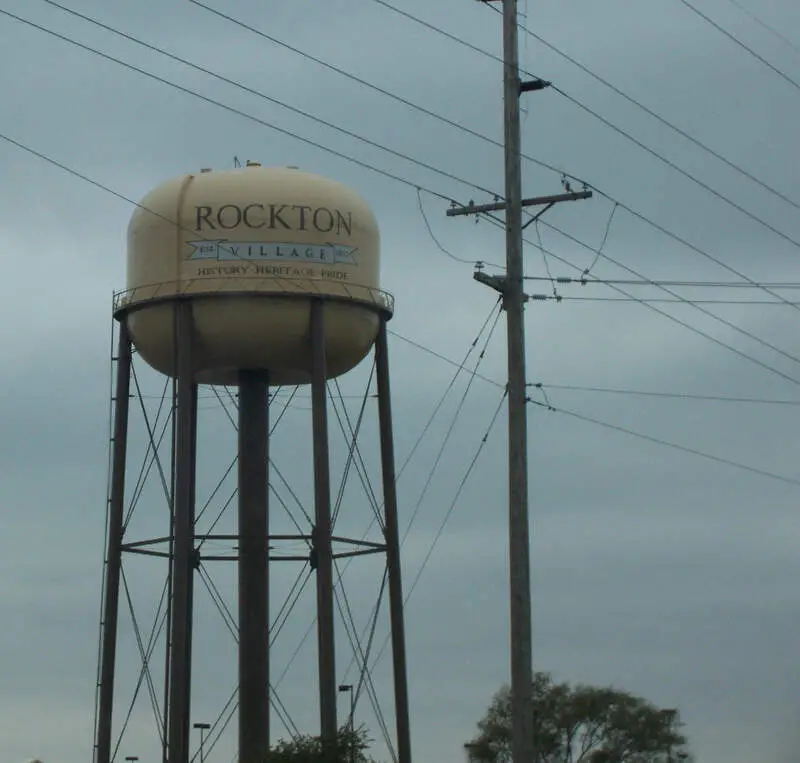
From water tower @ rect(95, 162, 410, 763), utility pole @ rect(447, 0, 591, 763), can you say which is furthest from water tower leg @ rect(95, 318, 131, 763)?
utility pole @ rect(447, 0, 591, 763)

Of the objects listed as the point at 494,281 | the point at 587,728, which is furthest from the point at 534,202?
the point at 587,728

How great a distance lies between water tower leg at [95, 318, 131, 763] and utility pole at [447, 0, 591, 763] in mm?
11471

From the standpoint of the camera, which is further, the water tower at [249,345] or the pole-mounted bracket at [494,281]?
the water tower at [249,345]

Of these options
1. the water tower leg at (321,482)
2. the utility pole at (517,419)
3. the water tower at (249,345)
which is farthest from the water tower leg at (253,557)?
the utility pole at (517,419)

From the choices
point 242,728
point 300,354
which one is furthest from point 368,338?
point 242,728

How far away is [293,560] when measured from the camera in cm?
4372

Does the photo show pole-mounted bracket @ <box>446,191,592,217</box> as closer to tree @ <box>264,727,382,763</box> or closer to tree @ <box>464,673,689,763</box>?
tree @ <box>264,727,382,763</box>

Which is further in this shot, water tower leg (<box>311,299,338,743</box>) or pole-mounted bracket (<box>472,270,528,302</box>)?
water tower leg (<box>311,299,338,743</box>)

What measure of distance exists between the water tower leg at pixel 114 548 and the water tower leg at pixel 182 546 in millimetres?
1316

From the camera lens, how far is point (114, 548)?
43.5 meters

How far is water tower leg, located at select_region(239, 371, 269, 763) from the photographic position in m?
44.1

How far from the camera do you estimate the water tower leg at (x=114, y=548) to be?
141ft

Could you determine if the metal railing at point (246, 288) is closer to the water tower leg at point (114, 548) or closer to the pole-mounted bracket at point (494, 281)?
the water tower leg at point (114, 548)

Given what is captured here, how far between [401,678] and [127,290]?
863 centimetres
